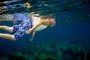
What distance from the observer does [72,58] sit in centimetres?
1491

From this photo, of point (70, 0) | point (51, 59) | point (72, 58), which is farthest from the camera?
point (72, 58)

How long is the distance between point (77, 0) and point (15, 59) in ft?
41.7

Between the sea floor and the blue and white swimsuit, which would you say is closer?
the blue and white swimsuit

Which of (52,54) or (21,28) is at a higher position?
(21,28)

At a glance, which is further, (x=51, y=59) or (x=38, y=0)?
(x=51, y=59)

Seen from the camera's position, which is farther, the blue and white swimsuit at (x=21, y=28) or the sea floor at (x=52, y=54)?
the sea floor at (x=52, y=54)

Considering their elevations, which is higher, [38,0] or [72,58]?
[38,0]

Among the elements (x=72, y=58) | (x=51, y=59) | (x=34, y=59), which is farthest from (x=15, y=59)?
(x=72, y=58)

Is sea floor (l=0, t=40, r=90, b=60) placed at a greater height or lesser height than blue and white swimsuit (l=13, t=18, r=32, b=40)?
lesser

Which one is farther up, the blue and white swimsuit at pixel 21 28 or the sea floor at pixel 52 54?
the blue and white swimsuit at pixel 21 28

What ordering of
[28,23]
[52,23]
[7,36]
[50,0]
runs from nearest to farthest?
[7,36]
[52,23]
[28,23]
[50,0]

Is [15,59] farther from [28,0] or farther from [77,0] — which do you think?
[77,0]

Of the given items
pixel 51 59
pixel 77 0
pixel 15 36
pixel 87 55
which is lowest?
pixel 87 55

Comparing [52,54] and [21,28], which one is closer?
[21,28]
